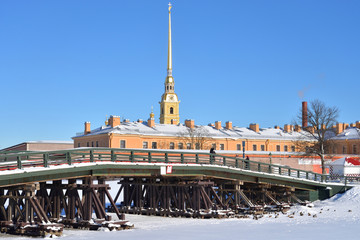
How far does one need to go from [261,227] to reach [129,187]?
11784 millimetres

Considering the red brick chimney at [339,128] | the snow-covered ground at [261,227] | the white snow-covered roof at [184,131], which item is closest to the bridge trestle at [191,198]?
the snow-covered ground at [261,227]

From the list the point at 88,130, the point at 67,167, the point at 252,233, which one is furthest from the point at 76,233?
the point at 88,130

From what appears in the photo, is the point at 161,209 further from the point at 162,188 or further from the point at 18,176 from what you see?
the point at 18,176

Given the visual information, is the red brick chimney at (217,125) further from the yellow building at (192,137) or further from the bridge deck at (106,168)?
the bridge deck at (106,168)

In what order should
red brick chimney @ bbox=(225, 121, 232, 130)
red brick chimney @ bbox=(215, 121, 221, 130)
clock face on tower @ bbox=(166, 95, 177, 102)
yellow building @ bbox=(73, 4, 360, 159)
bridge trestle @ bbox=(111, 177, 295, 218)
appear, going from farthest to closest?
clock face on tower @ bbox=(166, 95, 177, 102)
red brick chimney @ bbox=(225, 121, 232, 130)
red brick chimney @ bbox=(215, 121, 221, 130)
yellow building @ bbox=(73, 4, 360, 159)
bridge trestle @ bbox=(111, 177, 295, 218)

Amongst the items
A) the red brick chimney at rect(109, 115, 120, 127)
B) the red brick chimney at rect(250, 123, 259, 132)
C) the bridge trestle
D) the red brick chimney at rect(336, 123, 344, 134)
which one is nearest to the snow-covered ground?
the bridge trestle

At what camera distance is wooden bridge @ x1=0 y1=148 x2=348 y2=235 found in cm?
2717

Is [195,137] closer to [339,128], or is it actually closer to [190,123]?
[190,123]

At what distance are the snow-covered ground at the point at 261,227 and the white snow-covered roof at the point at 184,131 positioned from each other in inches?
1790

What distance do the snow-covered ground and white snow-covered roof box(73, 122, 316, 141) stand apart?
45.5 metres

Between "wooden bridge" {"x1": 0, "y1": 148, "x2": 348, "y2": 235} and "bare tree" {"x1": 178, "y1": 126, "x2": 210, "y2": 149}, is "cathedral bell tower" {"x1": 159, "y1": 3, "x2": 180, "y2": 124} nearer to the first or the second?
"bare tree" {"x1": 178, "y1": 126, "x2": 210, "y2": 149}

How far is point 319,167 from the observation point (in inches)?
2736

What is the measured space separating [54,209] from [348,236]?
15.7 meters

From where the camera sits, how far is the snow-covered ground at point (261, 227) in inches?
1077
